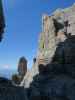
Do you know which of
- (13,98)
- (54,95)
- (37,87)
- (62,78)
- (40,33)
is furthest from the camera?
(40,33)

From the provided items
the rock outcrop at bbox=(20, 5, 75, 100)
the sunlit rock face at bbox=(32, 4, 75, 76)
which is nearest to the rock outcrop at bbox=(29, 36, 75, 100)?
the rock outcrop at bbox=(20, 5, 75, 100)

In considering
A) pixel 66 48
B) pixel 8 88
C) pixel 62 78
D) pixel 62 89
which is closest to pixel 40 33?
pixel 66 48

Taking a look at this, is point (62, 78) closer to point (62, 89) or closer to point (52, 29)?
point (62, 89)

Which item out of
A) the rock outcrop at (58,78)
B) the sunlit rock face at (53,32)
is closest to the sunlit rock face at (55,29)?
the sunlit rock face at (53,32)

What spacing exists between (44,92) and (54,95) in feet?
7.16

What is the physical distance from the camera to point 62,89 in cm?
5128

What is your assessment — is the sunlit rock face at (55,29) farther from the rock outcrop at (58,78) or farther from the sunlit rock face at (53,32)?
the rock outcrop at (58,78)

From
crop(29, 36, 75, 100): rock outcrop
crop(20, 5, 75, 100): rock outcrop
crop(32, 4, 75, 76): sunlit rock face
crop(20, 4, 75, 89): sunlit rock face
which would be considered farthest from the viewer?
crop(32, 4, 75, 76): sunlit rock face

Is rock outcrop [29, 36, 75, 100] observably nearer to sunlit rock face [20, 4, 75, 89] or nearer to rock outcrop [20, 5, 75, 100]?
rock outcrop [20, 5, 75, 100]

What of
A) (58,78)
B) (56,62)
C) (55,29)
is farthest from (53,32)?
(58,78)

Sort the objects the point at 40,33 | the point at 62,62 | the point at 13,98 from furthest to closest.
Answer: the point at 40,33 < the point at 62,62 < the point at 13,98

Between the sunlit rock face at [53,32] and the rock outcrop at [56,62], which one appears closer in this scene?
the rock outcrop at [56,62]

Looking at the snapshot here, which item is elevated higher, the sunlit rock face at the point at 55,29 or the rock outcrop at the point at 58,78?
the sunlit rock face at the point at 55,29

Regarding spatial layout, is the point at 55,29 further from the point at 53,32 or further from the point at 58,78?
the point at 58,78
